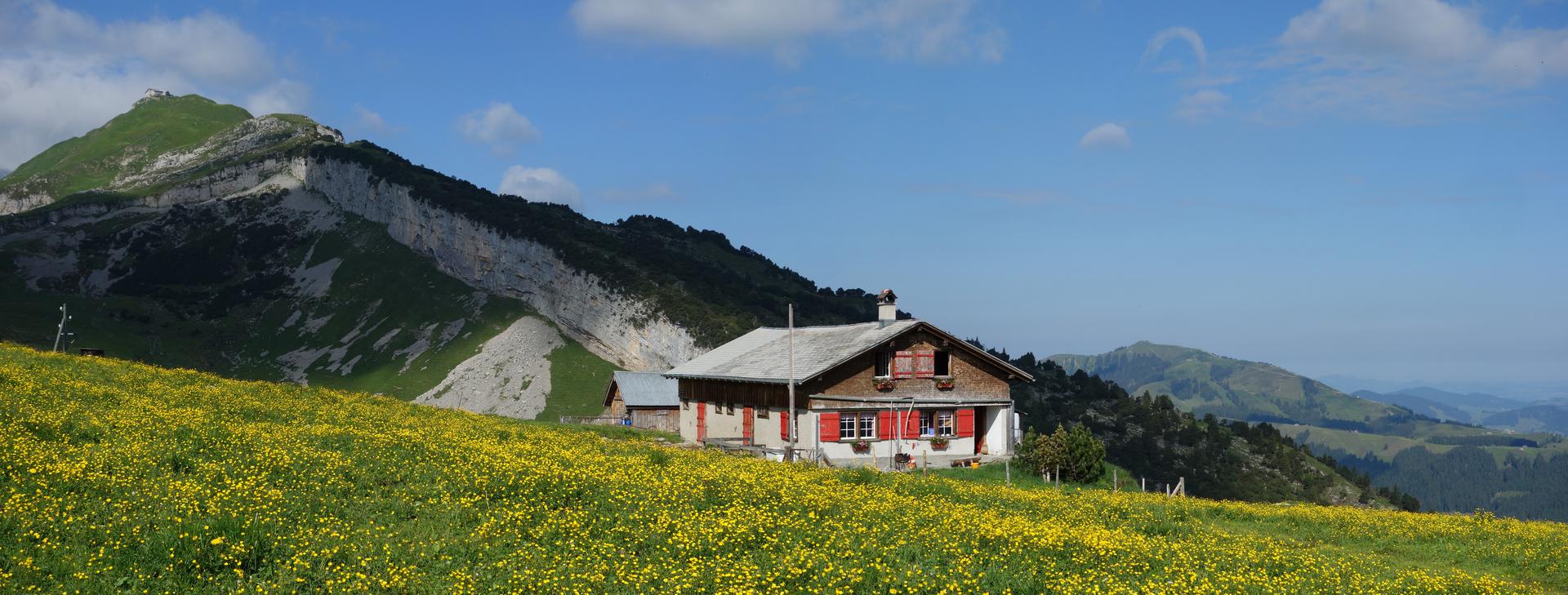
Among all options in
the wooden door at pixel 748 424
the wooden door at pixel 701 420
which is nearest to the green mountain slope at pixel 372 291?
the wooden door at pixel 701 420

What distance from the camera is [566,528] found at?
1573 cm

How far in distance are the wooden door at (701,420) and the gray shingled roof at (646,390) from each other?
23826 mm

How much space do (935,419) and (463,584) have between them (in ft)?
120

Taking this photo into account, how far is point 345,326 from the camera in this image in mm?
143875

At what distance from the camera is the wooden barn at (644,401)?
78.6 m

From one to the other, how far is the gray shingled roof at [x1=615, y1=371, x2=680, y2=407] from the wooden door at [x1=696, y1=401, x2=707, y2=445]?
938 inches

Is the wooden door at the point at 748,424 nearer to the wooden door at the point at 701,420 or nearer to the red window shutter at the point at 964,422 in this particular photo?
the wooden door at the point at 701,420

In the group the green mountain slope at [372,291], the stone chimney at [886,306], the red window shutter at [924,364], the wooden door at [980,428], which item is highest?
the green mountain slope at [372,291]

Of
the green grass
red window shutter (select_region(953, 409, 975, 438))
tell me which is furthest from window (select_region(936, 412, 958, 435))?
the green grass

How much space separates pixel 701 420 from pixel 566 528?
39.2 m

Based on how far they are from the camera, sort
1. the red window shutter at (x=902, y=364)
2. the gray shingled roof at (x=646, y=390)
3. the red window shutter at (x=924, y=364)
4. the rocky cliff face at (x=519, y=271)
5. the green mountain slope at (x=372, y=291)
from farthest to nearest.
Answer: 1. the green mountain slope at (x=372, y=291)
2. the rocky cliff face at (x=519, y=271)
3. the gray shingled roof at (x=646, y=390)
4. the red window shutter at (x=924, y=364)
5. the red window shutter at (x=902, y=364)

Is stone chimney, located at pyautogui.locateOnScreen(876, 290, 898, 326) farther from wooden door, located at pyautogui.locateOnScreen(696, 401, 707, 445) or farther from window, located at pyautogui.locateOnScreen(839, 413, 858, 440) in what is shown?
wooden door, located at pyautogui.locateOnScreen(696, 401, 707, 445)

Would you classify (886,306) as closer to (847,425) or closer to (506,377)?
(847,425)

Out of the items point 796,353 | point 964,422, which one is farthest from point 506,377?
point 964,422
